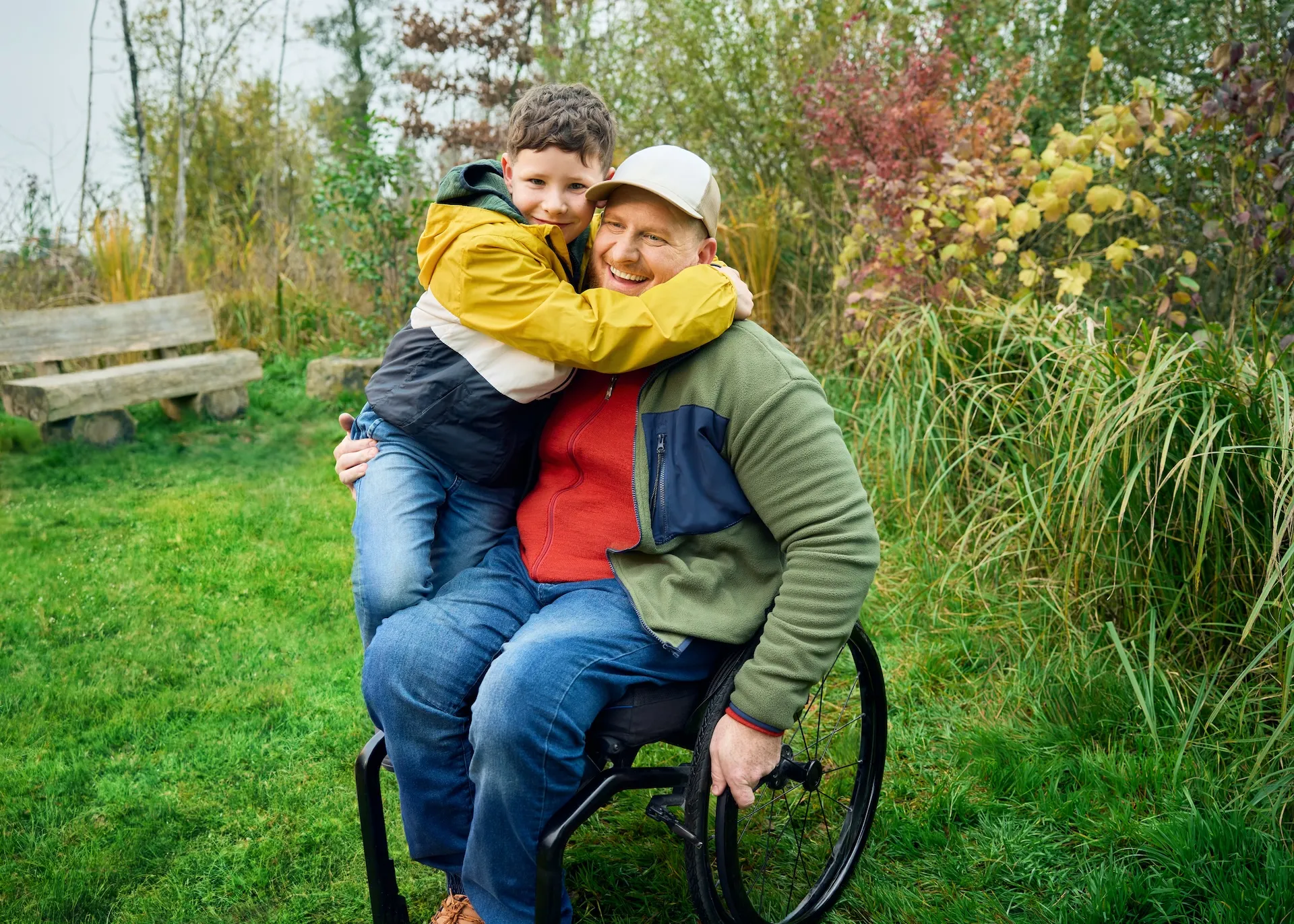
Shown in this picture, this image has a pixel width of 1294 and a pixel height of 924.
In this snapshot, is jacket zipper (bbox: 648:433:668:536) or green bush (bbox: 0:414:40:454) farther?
green bush (bbox: 0:414:40:454)

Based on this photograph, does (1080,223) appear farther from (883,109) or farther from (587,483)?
(587,483)

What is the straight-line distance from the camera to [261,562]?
4.20 m

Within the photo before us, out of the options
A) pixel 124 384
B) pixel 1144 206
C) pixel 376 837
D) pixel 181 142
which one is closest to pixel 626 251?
pixel 376 837

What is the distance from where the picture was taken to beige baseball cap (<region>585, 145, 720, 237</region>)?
183 centimetres

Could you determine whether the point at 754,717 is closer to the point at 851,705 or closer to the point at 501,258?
the point at 501,258

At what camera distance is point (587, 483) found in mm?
1951

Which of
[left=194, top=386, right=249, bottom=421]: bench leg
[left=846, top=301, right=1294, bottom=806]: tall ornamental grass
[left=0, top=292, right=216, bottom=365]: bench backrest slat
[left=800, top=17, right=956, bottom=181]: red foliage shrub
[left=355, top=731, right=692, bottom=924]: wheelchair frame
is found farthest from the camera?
[left=194, top=386, right=249, bottom=421]: bench leg

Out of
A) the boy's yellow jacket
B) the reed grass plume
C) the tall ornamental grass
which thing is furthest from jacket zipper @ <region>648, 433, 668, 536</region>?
the reed grass plume

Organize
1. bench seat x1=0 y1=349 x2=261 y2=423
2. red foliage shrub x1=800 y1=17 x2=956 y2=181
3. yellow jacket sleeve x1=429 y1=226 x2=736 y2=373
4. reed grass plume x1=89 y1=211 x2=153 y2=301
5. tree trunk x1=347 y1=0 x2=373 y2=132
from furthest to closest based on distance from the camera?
tree trunk x1=347 y1=0 x2=373 y2=132
reed grass plume x1=89 y1=211 x2=153 y2=301
bench seat x1=0 y1=349 x2=261 y2=423
red foliage shrub x1=800 y1=17 x2=956 y2=181
yellow jacket sleeve x1=429 y1=226 x2=736 y2=373

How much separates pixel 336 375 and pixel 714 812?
17.7 feet

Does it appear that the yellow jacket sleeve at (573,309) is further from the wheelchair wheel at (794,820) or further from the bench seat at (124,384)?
the bench seat at (124,384)

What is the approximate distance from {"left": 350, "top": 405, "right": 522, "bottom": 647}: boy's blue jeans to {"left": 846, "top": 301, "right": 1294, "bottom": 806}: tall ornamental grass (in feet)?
5.26

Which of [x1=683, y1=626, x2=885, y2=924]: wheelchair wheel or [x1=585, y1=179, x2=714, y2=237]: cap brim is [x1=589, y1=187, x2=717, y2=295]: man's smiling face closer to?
[x1=585, y1=179, x2=714, y2=237]: cap brim

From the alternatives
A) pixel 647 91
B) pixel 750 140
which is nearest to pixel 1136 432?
pixel 750 140
